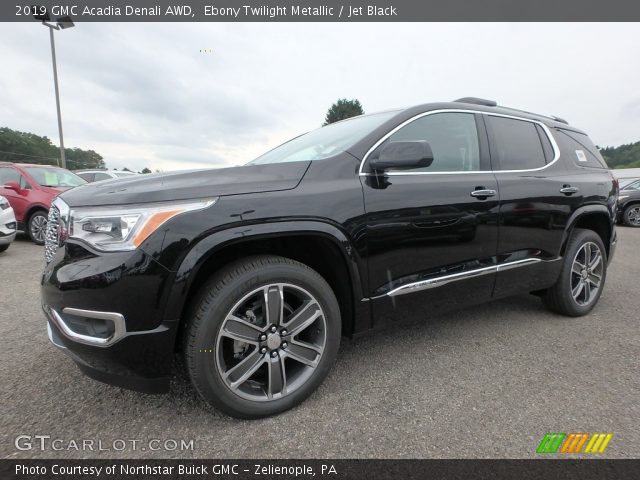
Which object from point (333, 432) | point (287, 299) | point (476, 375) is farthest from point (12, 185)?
point (476, 375)

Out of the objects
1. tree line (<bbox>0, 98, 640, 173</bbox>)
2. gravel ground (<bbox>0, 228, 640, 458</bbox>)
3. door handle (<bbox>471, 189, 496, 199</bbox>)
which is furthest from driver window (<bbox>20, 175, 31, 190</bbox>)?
tree line (<bbox>0, 98, 640, 173</bbox>)

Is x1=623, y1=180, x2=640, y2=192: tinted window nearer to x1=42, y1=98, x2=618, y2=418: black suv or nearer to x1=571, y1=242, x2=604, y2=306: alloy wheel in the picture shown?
x1=571, y1=242, x2=604, y2=306: alloy wheel

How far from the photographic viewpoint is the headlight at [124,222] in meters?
1.55

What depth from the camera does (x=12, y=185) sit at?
6.71m

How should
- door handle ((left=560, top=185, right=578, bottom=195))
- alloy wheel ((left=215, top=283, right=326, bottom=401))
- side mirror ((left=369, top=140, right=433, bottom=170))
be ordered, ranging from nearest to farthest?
alloy wheel ((left=215, top=283, right=326, bottom=401))
side mirror ((left=369, top=140, right=433, bottom=170))
door handle ((left=560, top=185, right=578, bottom=195))

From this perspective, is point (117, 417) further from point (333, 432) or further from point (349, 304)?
point (349, 304)

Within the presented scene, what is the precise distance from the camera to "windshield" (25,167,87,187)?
273 inches

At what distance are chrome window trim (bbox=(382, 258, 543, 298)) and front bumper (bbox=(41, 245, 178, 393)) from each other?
125cm

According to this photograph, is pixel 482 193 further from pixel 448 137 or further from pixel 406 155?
pixel 406 155

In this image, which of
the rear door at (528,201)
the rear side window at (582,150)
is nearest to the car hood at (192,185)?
the rear door at (528,201)

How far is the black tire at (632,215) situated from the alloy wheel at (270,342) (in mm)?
13745

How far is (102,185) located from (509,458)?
2.42 m

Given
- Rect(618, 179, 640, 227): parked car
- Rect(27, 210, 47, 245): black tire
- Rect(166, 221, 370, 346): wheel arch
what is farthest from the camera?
Rect(618, 179, 640, 227): parked car

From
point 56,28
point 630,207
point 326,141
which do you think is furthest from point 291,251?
point 56,28
